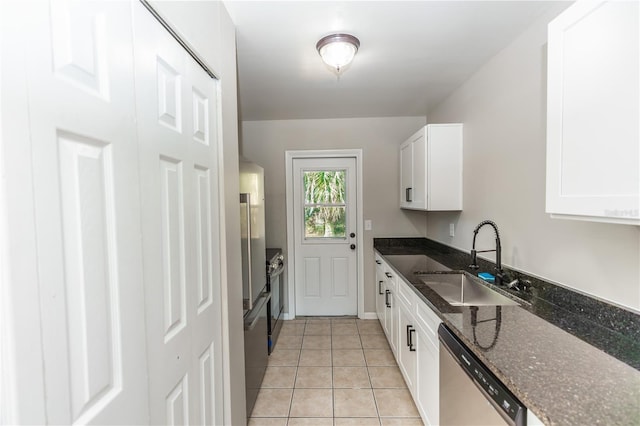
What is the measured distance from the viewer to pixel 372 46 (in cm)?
175

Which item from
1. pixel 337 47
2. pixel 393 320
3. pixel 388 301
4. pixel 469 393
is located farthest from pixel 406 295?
pixel 337 47

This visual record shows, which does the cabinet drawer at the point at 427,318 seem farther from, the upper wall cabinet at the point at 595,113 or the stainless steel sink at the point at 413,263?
the upper wall cabinet at the point at 595,113

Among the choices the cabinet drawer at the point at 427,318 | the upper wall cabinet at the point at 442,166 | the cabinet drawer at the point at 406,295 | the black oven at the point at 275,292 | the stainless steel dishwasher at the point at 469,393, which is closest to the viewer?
the stainless steel dishwasher at the point at 469,393

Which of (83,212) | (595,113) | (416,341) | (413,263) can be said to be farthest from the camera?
(413,263)

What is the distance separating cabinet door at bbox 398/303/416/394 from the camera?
1793 mm

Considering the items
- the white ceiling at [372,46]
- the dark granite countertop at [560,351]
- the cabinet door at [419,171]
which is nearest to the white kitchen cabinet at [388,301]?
the cabinet door at [419,171]

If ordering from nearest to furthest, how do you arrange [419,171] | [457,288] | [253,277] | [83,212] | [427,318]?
[83,212] → [427,318] → [253,277] → [457,288] → [419,171]

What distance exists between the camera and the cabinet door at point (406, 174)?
2.80 metres

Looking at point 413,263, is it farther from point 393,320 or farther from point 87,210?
point 87,210

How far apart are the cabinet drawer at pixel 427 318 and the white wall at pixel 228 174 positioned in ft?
3.43

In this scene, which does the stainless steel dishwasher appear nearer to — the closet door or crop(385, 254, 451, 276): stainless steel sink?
crop(385, 254, 451, 276): stainless steel sink

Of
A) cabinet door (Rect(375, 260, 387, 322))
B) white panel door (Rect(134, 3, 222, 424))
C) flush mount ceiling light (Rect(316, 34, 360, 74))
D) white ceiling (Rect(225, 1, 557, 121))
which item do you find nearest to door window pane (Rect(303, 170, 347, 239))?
cabinet door (Rect(375, 260, 387, 322))

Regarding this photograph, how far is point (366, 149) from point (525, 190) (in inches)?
74.2

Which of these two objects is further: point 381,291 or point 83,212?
point 381,291
